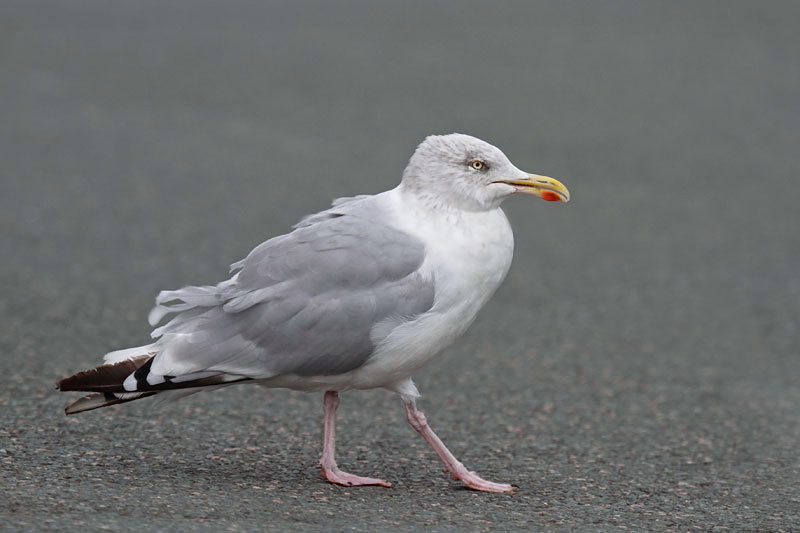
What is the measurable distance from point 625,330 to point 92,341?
3.88 meters

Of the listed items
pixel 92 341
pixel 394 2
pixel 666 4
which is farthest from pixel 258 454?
pixel 666 4

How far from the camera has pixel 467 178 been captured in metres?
5.19

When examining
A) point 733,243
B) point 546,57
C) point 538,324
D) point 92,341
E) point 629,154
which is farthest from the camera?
point 546,57

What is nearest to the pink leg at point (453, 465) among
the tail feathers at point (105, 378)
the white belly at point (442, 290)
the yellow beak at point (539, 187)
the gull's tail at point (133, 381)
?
the white belly at point (442, 290)

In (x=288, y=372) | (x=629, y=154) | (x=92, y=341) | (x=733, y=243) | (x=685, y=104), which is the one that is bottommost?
(x=288, y=372)

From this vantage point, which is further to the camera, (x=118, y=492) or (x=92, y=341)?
(x=92, y=341)

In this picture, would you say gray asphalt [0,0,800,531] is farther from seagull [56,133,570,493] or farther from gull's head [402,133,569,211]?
gull's head [402,133,569,211]

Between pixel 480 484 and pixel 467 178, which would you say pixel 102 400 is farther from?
pixel 467 178

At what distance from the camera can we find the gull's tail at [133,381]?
4914 mm

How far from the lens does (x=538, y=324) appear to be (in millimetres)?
8633

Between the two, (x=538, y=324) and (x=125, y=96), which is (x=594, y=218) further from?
(x=125, y=96)

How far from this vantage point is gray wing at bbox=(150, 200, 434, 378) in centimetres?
493

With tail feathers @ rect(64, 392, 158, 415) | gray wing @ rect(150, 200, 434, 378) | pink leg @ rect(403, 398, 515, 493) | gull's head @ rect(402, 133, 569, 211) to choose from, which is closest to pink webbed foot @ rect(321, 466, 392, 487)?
pink leg @ rect(403, 398, 515, 493)

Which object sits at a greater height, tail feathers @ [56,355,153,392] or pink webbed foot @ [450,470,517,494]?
tail feathers @ [56,355,153,392]
